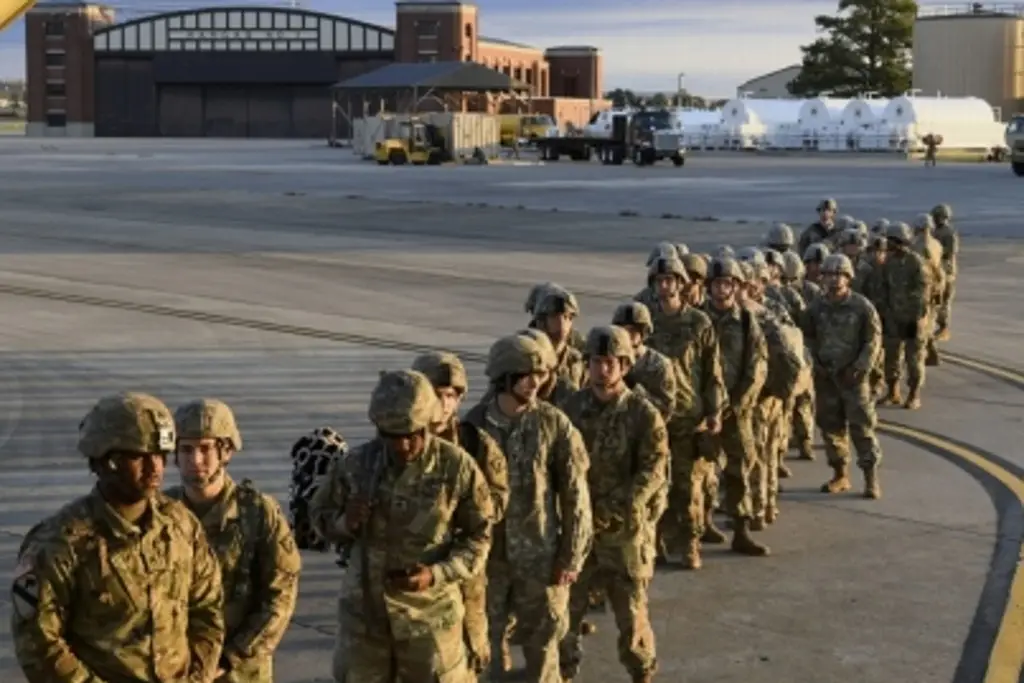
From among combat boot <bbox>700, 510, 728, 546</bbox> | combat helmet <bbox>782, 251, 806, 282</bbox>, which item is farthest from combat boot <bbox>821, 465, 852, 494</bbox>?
combat helmet <bbox>782, 251, 806, 282</bbox>

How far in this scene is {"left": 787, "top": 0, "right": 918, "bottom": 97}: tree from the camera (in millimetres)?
128250

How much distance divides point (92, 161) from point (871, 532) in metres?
69.2

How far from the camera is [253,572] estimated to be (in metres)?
5.98

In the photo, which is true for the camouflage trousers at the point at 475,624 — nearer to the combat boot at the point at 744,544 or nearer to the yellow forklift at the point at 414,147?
the combat boot at the point at 744,544

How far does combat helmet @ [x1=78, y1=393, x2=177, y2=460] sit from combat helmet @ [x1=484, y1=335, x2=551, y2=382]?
2491 millimetres

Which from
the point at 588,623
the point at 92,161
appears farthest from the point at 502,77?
the point at 588,623

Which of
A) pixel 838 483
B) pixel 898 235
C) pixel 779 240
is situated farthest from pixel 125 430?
pixel 898 235

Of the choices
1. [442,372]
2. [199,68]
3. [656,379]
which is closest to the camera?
[442,372]

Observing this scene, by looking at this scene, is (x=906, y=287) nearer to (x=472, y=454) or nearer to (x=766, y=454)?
(x=766, y=454)

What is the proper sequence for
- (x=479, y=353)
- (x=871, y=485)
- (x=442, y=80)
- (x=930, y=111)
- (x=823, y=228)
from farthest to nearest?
(x=930, y=111) → (x=442, y=80) → (x=479, y=353) → (x=823, y=228) → (x=871, y=485)

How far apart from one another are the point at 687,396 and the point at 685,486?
0.55m

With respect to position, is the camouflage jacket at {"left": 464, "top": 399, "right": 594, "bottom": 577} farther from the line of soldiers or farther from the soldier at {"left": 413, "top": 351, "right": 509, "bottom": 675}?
the soldier at {"left": 413, "top": 351, "right": 509, "bottom": 675}

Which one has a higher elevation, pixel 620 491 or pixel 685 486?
pixel 620 491

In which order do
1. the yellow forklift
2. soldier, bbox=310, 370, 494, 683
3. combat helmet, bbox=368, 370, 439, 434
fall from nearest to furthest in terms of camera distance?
combat helmet, bbox=368, 370, 439, 434 → soldier, bbox=310, 370, 494, 683 → the yellow forklift
